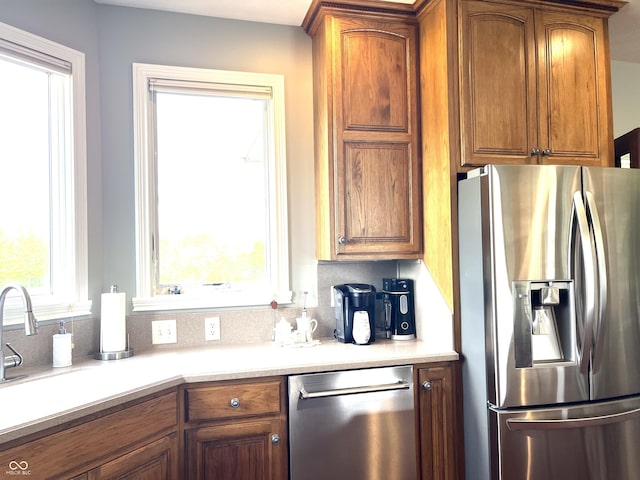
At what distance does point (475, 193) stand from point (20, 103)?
2046 millimetres

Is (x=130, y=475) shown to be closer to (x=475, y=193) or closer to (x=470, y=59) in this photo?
(x=475, y=193)

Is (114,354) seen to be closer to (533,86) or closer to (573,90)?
(533,86)

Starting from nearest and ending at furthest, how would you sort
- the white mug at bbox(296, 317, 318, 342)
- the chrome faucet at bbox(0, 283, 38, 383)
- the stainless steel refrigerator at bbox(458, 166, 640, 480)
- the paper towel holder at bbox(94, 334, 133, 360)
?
the chrome faucet at bbox(0, 283, 38, 383), the stainless steel refrigerator at bbox(458, 166, 640, 480), the paper towel holder at bbox(94, 334, 133, 360), the white mug at bbox(296, 317, 318, 342)

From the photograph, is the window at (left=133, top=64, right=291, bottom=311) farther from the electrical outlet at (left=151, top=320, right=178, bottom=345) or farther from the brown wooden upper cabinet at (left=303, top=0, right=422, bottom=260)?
the brown wooden upper cabinet at (left=303, top=0, right=422, bottom=260)

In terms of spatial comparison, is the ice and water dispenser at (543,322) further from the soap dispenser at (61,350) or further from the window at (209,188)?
the soap dispenser at (61,350)

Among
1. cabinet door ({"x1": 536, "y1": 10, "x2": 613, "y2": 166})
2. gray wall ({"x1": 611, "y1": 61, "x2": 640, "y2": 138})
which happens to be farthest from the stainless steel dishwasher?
gray wall ({"x1": 611, "y1": 61, "x2": 640, "y2": 138})

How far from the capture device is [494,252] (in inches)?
77.0

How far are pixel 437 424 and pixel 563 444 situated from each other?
1.67 ft

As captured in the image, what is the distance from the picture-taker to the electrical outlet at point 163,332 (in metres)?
2.39

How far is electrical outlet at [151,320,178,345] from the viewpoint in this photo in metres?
2.39

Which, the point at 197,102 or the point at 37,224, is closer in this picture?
the point at 37,224

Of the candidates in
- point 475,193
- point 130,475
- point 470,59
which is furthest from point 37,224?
point 470,59

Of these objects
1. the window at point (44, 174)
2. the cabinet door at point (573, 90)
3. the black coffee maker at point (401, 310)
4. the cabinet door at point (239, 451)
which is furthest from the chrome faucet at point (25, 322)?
the cabinet door at point (573, 90)

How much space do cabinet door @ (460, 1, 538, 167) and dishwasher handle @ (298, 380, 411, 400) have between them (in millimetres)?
1043
